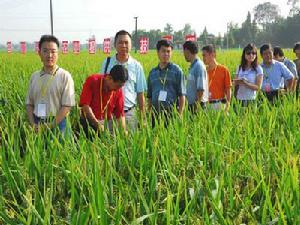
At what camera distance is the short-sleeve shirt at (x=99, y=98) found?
2705mm

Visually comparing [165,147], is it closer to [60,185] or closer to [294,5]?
[60,185]

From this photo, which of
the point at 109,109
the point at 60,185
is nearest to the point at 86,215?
the point at 60,185

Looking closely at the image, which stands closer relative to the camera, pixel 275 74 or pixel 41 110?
pixel 41 110

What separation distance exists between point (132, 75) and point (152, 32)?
195ft

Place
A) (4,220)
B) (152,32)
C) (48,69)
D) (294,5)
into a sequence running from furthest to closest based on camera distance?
(294,5) → (152,32) → (48,69) → (4,220)

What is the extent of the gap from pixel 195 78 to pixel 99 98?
99cm

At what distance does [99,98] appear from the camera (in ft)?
9.01

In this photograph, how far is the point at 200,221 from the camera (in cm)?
128

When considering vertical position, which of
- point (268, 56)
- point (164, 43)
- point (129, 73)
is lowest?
point (129, 73)

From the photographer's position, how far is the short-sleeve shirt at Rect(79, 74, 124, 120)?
8.87 feet

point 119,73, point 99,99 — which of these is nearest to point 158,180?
point 119,73

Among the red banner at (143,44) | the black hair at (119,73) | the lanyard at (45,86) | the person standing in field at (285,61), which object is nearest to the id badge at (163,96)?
the black hair at (119,73)

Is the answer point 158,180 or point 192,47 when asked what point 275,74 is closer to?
point 192,47

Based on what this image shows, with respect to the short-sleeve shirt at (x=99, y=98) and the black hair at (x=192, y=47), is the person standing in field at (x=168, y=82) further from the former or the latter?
the short-sleeve shirt at (x=99, y=98)
